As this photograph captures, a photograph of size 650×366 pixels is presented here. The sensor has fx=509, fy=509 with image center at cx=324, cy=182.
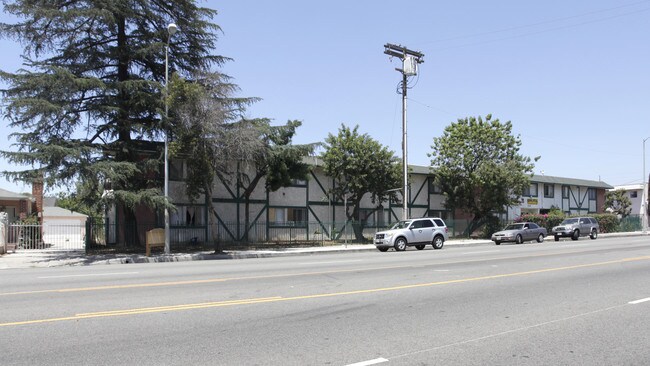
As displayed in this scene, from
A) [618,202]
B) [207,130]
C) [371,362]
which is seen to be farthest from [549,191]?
[371,362]

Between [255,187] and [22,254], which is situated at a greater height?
[255,187]

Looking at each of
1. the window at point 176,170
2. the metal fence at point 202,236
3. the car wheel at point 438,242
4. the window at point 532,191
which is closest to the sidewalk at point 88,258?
the metal fence at point 202,236

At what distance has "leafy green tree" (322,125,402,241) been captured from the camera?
3409cm

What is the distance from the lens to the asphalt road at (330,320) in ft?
19.6

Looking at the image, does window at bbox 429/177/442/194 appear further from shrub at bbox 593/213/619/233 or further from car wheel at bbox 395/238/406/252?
shrub at bbox 593/213/619/233

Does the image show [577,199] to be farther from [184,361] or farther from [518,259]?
[184,361]

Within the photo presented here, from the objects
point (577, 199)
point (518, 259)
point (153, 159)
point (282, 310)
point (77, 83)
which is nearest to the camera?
point (282, 310)

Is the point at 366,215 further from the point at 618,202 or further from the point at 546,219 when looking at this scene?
the point at 618,202

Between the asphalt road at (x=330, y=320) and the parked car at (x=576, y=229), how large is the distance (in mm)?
27425

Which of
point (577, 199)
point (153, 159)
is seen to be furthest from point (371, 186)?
point (577, 199)

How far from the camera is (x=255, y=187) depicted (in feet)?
111

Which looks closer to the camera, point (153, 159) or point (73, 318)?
point (73, 318)

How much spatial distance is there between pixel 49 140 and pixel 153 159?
188 inches

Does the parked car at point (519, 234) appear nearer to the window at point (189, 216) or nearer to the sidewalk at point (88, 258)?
the sidewalk at point (88, 258)
